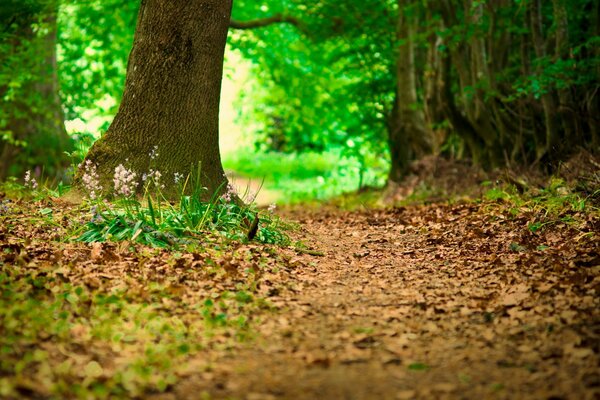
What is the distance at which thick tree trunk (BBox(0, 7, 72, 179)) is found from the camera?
1322cm

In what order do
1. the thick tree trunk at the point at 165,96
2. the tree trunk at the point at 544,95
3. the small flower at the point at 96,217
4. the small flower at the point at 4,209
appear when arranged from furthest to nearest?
the tree trunk at the point at 544,95
the thick tree trunk at the point at 165,96
the small flower at the point at 4,209
the small flower at the point at 96,217

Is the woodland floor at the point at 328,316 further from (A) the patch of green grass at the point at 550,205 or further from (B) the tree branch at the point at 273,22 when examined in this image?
(B) the tree branch at the point at 273,22

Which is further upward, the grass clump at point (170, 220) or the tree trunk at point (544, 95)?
the tree trunk at point (544, 95)

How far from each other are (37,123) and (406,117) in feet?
25.6

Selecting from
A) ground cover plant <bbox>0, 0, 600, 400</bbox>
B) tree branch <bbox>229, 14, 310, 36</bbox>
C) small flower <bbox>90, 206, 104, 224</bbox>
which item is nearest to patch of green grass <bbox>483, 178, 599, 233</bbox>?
ground cover plant <bbox>0, 0, 600, 400</bbox>

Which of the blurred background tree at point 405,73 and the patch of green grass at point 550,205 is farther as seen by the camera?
the blurred background tree at point 405,73

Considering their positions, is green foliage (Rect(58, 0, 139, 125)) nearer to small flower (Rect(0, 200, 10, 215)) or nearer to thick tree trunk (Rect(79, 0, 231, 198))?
Answer: thick tree trunk (Rect(79, 0, 231, 198))

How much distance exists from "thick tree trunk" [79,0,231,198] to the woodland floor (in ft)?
3.12

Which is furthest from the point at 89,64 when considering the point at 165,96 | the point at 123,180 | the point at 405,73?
the point at 123,180

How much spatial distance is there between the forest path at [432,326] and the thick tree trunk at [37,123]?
874 centimetres

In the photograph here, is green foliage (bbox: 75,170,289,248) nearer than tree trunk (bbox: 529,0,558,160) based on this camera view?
Yes

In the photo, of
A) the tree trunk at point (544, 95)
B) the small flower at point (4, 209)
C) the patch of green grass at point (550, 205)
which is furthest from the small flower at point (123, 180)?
the tree trunk at point (544, 95)

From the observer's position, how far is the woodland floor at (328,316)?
3.38 m

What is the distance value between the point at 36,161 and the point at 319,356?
11498 mm
